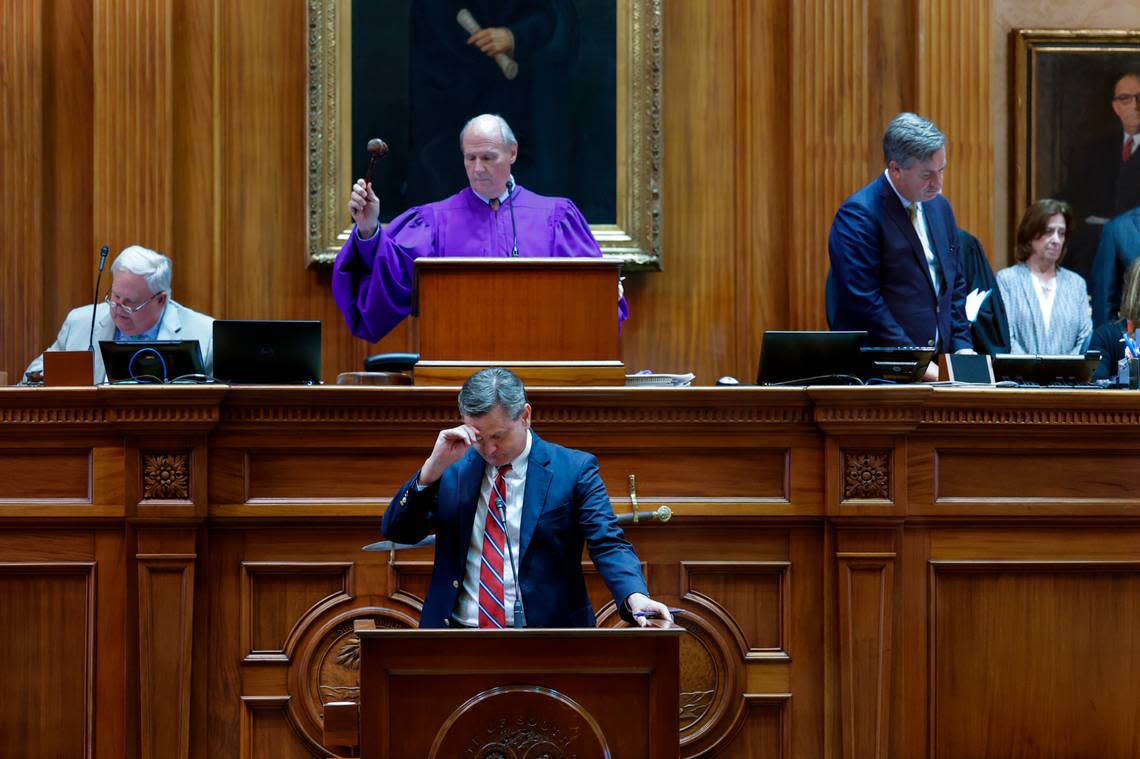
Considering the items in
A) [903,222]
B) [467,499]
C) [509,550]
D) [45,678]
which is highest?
[903,222]

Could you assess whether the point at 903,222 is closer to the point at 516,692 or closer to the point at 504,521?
the point at 504,521

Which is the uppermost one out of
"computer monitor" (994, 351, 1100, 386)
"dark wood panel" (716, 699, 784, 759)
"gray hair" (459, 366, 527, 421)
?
"computer monitor" (994, 351, 1100, 386)

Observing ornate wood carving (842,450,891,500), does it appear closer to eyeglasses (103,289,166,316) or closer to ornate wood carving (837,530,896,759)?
ornate wood carving (837,530,896,759)

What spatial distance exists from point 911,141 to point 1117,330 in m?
1.99

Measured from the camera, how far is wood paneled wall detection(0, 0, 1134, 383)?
6.70 metres

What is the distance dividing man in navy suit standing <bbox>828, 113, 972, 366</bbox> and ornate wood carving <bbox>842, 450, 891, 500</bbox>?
94 centimetres

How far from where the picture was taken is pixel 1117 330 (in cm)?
649

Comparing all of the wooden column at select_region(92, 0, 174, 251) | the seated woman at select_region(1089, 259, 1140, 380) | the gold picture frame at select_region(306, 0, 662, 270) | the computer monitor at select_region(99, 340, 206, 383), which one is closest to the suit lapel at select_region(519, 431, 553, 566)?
the computer monitor at select_region(99, 340, 206, 383)

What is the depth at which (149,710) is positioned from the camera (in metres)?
4.12

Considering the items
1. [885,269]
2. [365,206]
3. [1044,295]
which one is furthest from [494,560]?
[1044,295]

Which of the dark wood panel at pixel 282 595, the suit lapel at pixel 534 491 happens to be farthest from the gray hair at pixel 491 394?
the dark wood panel at pixel 282 595

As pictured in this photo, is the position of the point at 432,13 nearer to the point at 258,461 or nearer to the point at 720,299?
the point at 720,299

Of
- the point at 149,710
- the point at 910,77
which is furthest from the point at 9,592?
the point at 910,77

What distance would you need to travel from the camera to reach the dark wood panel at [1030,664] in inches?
169
